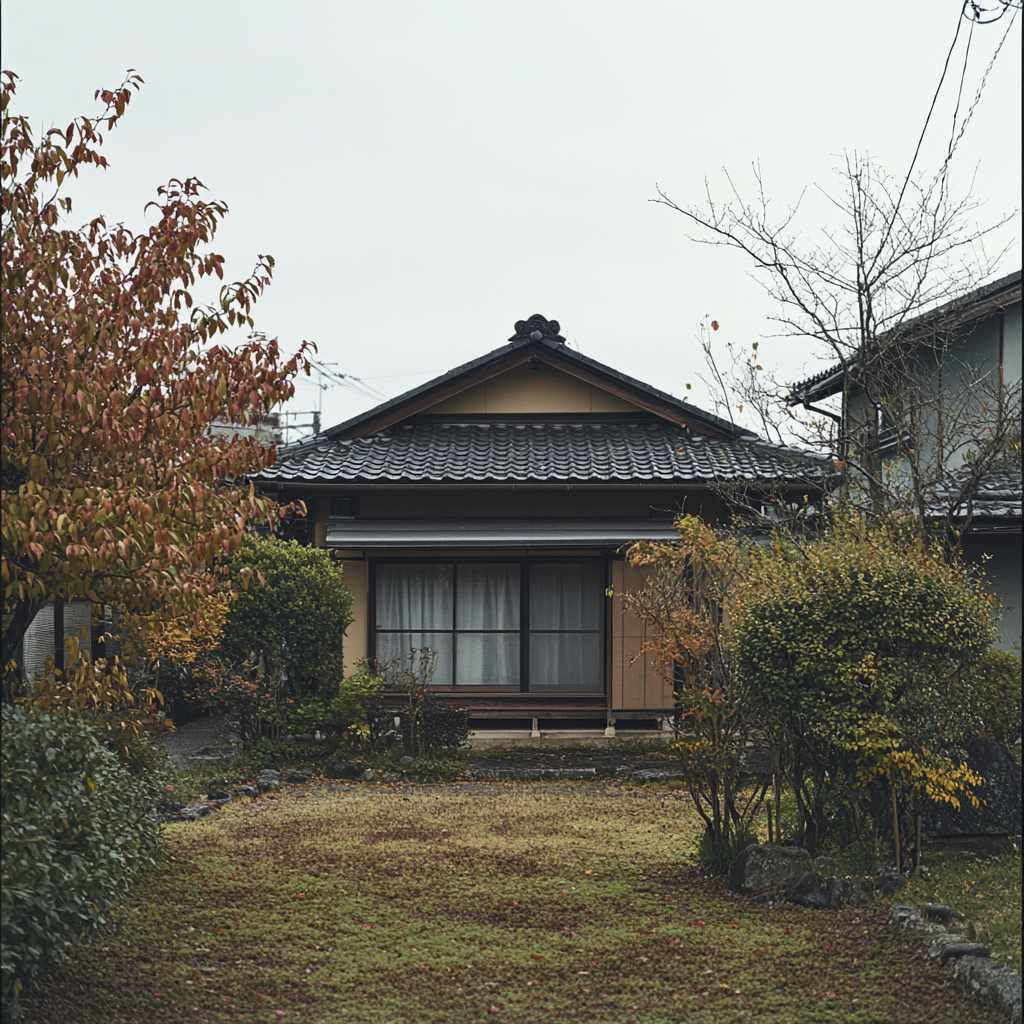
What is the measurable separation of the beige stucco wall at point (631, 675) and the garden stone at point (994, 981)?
336 inches

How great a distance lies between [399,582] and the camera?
47.8ft

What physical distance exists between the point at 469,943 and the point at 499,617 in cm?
853

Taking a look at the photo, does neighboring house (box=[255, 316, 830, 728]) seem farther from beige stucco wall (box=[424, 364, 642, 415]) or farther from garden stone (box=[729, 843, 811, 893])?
garden stone (box=[729, 843, 811, 893])

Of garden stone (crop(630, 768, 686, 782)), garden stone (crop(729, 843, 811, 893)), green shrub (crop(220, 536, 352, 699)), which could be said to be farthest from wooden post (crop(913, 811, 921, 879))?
green shrub (crop(220, 536, 352, 699))

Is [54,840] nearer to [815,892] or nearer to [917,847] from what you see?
[815,892]

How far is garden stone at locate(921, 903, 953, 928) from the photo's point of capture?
19.6ft

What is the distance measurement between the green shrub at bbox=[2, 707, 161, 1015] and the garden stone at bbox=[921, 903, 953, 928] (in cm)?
472

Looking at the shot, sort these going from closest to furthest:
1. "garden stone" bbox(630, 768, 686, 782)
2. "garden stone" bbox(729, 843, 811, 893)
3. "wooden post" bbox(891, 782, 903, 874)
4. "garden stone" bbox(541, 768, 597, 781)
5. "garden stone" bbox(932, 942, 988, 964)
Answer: "garden stone" bbox(932, 942, 988, 964), "wooden post" bbox(891, 782, 903, 874), "garden stone" bbox(729, 843, 811, 893), "garden stone" bbox(630, 768, 686, 782), "garden stone" bbox(541, 768, 597, 781)

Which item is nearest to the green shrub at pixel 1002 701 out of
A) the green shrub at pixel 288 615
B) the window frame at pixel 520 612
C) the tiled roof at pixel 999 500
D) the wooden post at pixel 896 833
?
the wooden post at pixel 896 833

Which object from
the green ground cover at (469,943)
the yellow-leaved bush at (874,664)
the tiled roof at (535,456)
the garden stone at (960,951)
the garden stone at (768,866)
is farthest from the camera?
the tiled roof at (535,456)

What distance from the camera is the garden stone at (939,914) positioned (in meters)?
5.99

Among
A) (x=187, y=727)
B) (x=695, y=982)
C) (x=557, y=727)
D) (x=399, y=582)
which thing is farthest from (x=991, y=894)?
(x=187, y=727)

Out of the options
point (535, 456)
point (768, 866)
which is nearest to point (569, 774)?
point (535, 456)

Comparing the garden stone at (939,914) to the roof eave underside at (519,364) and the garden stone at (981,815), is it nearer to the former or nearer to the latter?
the garden stone at (981,815)
